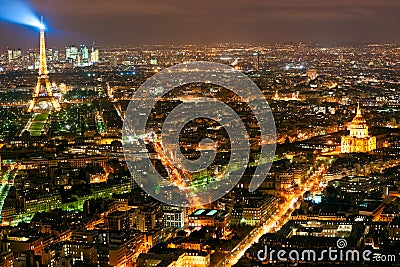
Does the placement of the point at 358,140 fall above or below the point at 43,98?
below

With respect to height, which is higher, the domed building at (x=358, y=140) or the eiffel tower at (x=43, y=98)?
the eiffel tower at (x=43, y=98)

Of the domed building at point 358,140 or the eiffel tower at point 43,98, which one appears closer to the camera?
the domed building at point 358,140

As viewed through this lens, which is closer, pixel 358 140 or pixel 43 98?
pixel 358 140

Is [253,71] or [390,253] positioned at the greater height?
[253,71]

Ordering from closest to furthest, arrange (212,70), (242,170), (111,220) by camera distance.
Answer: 1. (111,220)
2. (242,170)
3. (212,70)

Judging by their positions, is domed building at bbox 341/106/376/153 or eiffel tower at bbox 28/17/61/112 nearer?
domed building at bbox 341/106/376/153

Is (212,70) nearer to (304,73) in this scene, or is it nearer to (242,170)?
(304,73)

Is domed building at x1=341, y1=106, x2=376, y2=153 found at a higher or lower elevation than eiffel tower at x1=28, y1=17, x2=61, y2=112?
lower

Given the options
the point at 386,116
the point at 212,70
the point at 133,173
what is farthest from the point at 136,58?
the point at 133,173
